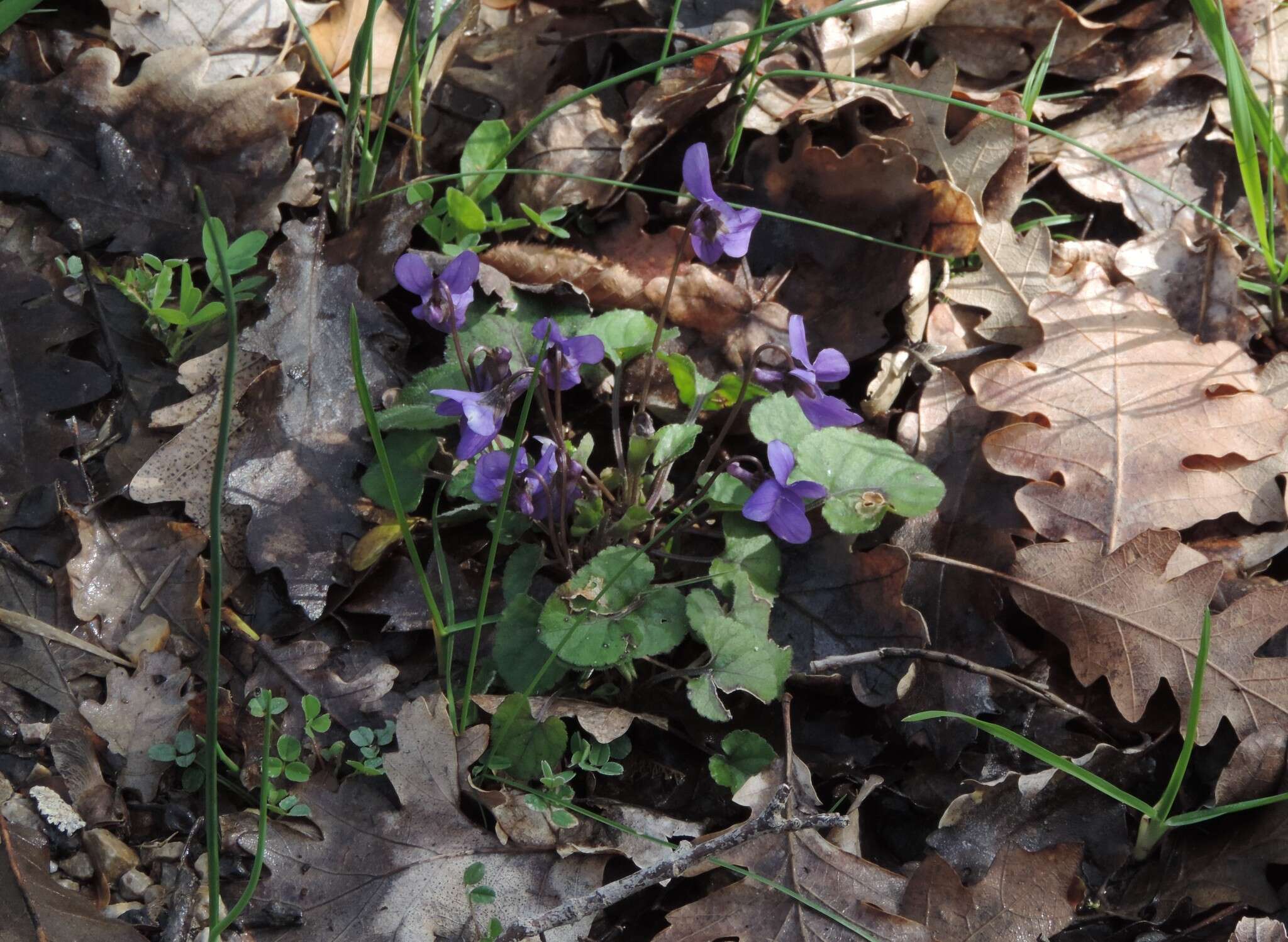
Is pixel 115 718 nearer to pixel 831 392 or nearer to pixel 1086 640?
pixel 831 392

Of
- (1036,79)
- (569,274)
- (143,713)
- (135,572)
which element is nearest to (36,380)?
(135,572)

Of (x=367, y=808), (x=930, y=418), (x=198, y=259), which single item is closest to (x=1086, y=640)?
(x=930, y=418)

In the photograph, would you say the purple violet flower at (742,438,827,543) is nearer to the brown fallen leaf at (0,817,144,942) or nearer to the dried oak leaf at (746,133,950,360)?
the dried oak leaf at (746,133,950,360)

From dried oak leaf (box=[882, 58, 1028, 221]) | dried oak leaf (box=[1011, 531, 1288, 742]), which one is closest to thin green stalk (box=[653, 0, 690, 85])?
dried oak leaf (box=[882, 58, 1028, 221])

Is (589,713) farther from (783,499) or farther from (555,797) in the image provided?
(783,499)

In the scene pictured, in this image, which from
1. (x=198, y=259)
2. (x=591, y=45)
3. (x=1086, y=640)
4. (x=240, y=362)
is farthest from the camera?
(x=591, y=45)

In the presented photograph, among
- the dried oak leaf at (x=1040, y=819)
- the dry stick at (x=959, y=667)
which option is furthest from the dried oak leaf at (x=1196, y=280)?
the dried oak leaf at (x=1040, y=819)

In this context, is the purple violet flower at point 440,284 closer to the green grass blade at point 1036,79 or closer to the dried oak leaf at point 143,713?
the dried oak leaf at point 143,713
